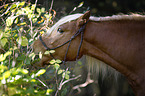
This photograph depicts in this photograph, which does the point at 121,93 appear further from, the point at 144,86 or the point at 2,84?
the point at 2,84

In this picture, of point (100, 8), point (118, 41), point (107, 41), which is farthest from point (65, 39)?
point (100, 8)

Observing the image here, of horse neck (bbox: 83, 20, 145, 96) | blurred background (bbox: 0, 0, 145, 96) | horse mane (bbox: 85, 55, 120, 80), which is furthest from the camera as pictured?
blurred background (bbox: 0, 0, 145, 96)

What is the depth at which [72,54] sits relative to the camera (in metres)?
Answer: 2.08

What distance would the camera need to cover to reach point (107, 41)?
1992mm

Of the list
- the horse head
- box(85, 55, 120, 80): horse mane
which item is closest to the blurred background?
box(85, 55, 120, 80): horse mane

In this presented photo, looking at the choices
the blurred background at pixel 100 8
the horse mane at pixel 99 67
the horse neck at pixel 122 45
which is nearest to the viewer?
the horse neck at pixel 122 45

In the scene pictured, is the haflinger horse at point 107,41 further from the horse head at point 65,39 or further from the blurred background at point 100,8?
the blurred background at point 100,8

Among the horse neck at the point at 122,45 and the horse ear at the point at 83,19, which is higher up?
the horse ear at the point at 83,19

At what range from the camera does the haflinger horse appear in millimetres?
1949

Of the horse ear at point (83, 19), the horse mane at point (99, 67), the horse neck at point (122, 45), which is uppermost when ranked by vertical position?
the horse ear at point (83, 19)

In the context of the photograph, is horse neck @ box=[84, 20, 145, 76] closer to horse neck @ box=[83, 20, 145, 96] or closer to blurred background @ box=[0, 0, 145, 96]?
horse neck @ box=[83, 20, 145, 96]

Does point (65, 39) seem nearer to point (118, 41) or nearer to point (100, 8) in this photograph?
point (118, 41)

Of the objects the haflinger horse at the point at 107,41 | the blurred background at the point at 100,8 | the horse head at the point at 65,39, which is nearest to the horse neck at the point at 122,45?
the haflinger horse at the point at 107,41

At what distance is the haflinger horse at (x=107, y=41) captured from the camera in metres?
1.95
